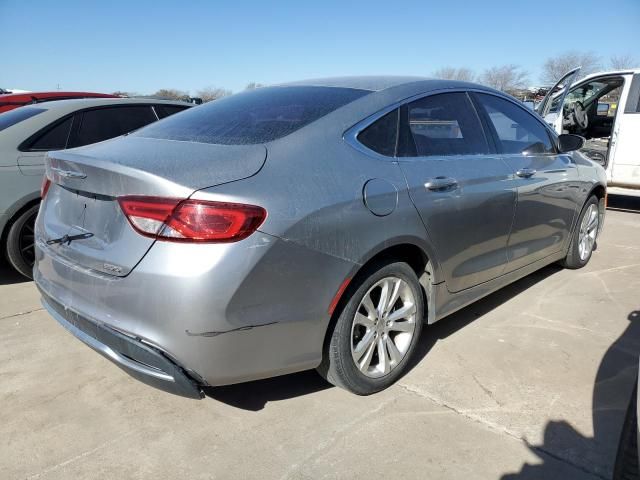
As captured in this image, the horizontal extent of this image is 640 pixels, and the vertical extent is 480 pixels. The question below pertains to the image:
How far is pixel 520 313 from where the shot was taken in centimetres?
386

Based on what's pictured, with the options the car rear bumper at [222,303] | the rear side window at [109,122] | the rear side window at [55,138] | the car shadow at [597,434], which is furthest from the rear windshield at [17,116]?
the car shadow at [597,434]

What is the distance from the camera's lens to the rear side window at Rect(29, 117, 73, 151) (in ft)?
14.8

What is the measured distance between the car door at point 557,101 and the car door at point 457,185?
5.02 meters

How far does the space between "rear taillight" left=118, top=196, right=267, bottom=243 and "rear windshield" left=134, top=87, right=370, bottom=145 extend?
477mm

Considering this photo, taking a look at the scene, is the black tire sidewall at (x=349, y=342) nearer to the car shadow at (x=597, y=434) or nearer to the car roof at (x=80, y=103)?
the car shadow at (x=597, y=434)

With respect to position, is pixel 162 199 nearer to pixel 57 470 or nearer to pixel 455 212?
pixel 57 470

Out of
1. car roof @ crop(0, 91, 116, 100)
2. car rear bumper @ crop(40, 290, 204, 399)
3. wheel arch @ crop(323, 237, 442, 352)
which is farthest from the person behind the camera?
car roof @ crop(0, 91, 116, 100)

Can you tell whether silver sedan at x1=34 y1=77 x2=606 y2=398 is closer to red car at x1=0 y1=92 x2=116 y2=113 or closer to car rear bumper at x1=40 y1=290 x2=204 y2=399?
car rear bumper at x1=40 y1=290 x2=204 y2=399

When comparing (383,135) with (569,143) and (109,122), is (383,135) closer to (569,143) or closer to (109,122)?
(569,143)

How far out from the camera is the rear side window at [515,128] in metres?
3.54

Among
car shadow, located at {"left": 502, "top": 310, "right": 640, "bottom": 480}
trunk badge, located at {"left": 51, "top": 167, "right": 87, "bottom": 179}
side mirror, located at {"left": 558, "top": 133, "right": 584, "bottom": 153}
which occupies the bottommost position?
car shadow, located at {"left": 502, "top": 310, "right": 640, "bottom": 480}

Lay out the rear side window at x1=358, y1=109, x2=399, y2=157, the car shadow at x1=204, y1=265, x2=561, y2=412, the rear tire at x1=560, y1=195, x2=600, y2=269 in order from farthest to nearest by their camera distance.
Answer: the rear tire at x1=560, y1=195, x2=600, y2=269 → the car shadow at x1=204, y1=265, x2=561, y2=412 → the rear side window at x1=358, y1=109, x2=399, y2=157

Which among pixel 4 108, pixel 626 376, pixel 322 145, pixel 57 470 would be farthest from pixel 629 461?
pixel 4 108

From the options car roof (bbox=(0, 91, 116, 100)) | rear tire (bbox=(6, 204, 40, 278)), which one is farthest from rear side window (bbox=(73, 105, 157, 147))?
car roof (bbox=(0, 91, 116, 100))
